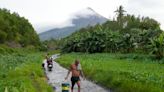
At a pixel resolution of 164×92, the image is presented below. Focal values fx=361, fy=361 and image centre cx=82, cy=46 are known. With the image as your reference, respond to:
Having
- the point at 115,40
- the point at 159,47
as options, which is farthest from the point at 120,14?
the point at 159,47

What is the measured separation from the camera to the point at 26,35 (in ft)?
470

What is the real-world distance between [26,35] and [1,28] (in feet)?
85.5

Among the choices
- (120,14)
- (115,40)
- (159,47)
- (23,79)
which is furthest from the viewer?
(120,14)

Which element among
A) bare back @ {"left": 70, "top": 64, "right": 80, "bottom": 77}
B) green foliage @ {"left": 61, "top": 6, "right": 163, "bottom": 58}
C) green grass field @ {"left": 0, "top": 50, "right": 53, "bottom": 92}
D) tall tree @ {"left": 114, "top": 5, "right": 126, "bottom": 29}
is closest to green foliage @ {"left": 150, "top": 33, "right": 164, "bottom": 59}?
green foliage @ {"left": 61, "top": 6, "right": 163, "bottom": 58}

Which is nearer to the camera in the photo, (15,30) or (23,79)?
(23,79)

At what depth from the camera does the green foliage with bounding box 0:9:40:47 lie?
11849cm

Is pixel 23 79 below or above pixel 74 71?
below

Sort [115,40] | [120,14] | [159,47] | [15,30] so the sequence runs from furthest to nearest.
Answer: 1. [15,30]
2. [120,14]
3. [115,40]
4. [159,47]

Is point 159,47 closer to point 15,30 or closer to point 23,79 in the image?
point 23,79

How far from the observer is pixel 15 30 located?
131 m

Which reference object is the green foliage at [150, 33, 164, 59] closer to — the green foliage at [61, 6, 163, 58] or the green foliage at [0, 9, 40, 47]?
the green foliage at [61, 6, 163, 58]

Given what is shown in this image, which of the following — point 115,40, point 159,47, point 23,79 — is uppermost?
point 115,40

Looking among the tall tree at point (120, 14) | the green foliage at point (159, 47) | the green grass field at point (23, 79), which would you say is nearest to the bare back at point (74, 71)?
the green grass field at point (23, 79)

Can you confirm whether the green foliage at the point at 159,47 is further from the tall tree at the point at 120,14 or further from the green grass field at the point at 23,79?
the tall tree at the point at 120,14
